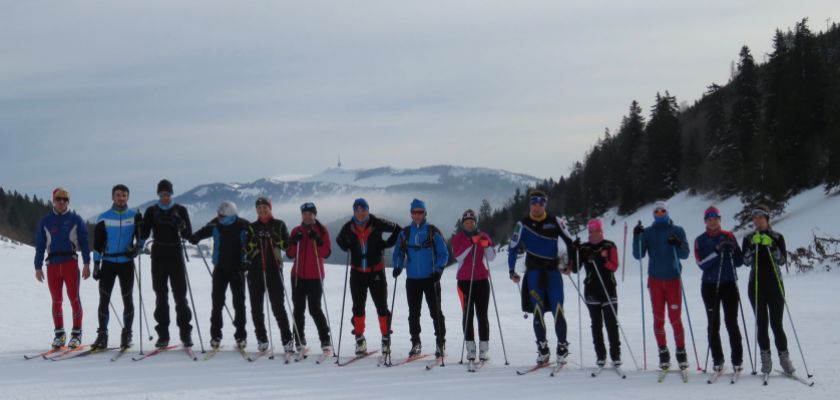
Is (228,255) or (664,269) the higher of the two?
(228,255)

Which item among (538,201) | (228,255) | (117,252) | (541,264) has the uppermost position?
(538,201)

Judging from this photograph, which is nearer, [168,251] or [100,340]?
[168,251]

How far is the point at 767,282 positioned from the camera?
305 inches

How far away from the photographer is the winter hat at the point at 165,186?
9166 mm

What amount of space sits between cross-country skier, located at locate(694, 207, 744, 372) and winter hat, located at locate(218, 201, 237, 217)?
5.75 meters

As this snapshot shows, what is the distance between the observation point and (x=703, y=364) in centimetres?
859

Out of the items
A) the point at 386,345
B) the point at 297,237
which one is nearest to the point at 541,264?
the point at 386,345

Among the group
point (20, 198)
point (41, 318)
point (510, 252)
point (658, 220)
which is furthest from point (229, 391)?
point (20, 198)

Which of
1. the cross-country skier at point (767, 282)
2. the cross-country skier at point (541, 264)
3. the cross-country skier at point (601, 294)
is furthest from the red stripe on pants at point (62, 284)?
the cross-country skier at point (767, 282)

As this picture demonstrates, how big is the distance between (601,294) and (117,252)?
20.4 ft

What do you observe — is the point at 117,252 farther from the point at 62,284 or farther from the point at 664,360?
the point at 664,360

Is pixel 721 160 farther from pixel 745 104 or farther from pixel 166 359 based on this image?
pixel 166 359

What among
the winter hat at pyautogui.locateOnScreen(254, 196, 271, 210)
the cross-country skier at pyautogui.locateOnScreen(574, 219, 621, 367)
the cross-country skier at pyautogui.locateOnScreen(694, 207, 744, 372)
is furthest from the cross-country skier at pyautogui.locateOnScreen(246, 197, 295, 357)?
the cross-country skier at pyautogui.locateOnScreen(694, 207, 744, 372)

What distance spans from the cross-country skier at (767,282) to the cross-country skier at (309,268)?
16.6ft
